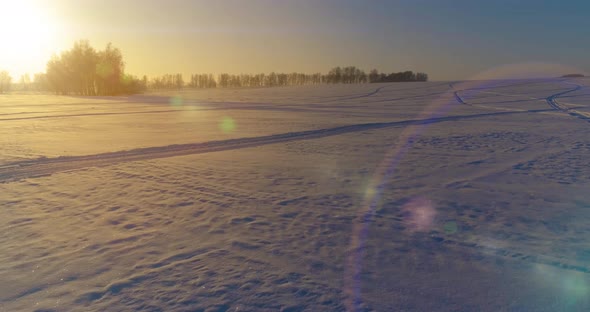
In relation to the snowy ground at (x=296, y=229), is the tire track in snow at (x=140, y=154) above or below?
above

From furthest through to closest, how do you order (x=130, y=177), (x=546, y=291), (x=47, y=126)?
(x=47, y=126)
(x=130, y=177)
(x=546, y=291)

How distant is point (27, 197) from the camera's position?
244 inches

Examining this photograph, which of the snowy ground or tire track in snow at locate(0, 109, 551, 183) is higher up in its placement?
tire track in snow at locate(0, 109, 551, 183)

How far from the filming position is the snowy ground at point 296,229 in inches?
133

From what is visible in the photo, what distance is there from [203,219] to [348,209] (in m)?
2.04

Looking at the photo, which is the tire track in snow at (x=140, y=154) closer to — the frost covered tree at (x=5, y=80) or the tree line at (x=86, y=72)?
the tree line at (x=86, y=72)

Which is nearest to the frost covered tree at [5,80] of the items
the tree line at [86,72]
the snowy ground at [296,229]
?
the tree line at [86,72]

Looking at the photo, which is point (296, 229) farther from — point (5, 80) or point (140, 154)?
point (5, 80)

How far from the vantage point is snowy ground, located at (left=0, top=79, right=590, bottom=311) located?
3.38 meters

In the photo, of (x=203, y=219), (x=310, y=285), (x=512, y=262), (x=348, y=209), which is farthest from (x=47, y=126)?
(x=512, y=262)

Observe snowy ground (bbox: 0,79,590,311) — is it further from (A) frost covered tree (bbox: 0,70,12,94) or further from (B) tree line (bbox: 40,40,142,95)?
(A) frost covered tree (bbox: 0,70,12,94)

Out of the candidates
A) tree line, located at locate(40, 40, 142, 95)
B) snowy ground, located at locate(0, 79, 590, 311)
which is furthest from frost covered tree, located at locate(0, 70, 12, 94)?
snowy ground, located at locate(0, 79, 590, 311)

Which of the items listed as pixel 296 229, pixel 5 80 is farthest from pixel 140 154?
pixel 5 80

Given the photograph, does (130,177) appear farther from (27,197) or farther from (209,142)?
(209,142)
